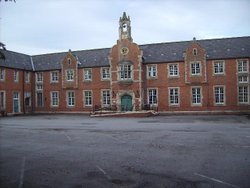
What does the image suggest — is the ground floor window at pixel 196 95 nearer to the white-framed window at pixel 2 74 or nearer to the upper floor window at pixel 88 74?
the upper floor window at pixel 88 74

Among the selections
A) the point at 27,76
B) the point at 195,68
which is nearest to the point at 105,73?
the point at 195,68

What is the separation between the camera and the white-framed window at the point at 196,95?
3681 cm

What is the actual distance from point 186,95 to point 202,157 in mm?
26854

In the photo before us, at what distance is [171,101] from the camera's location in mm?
37906

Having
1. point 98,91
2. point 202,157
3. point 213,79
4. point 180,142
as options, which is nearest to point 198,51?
point 213,79

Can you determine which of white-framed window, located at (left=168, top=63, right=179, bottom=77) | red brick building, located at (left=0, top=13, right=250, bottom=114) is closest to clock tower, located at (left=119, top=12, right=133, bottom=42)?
red brick building, located at (left=0, top=13, right=250, bottom=114)

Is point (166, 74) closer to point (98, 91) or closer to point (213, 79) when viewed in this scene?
point (213, 79)

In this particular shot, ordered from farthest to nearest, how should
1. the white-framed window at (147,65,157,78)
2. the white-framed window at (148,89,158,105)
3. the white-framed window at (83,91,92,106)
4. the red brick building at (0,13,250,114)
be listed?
the white-framed window at (83,91,92,106), the white-framed window at (147,65,157,78), the white-framed window at (148,89,158,105), the red brick building at (0,13,250,114)

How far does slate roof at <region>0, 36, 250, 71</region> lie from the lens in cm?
3678

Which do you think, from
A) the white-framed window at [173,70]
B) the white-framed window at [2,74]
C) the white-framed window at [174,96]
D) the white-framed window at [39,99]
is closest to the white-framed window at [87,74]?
the white-framed window at [39,99]

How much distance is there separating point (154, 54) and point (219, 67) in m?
8.57

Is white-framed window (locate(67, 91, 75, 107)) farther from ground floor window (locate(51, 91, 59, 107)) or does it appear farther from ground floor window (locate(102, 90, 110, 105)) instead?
ground floor window (locate(102, 90, 110, 105))

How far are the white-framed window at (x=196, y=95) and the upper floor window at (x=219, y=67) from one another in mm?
3009

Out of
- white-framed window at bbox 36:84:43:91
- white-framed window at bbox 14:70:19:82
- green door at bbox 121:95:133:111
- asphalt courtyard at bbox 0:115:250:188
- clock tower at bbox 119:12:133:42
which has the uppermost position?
clock tower at bbox 119:12:133:42
